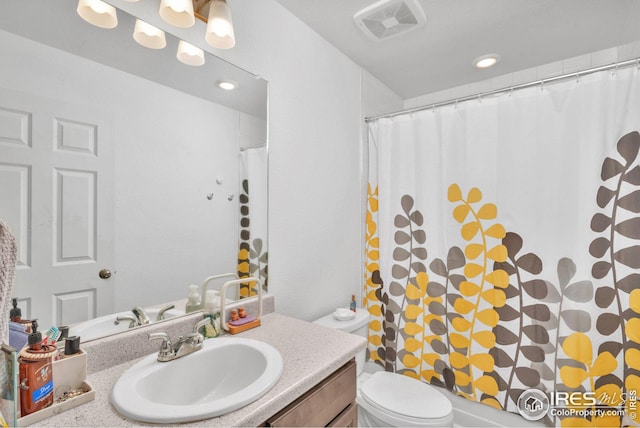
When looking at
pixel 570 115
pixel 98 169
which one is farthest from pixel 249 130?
pixel 570 115

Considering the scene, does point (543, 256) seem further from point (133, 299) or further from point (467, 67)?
point (133, 299)

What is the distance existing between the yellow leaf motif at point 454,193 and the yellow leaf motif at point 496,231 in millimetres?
240

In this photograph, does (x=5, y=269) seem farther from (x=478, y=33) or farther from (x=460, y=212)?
(x=478, y=33)

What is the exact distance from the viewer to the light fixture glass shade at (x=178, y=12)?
1.03m

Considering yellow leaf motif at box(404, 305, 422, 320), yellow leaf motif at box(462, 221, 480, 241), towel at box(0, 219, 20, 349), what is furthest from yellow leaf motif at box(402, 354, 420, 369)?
towel at box(0, 219, 20, 349)

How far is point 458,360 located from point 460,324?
0.70ft

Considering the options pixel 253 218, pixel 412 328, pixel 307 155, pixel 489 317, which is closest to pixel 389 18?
pixel 307 155

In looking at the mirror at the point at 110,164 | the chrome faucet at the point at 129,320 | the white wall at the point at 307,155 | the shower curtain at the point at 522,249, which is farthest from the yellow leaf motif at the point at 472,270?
the chrome faucet at the point at 129,320

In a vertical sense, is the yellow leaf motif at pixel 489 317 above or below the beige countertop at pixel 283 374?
below

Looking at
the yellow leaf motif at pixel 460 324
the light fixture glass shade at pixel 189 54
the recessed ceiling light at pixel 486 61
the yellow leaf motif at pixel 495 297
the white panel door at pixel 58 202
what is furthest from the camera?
the recessed ceiling light at pixel 486 61

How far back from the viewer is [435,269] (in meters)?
1.83

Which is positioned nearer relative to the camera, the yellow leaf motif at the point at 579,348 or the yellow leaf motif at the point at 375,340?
the yellow leaf motif at the point at 579,348

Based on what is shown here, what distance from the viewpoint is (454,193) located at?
178cm

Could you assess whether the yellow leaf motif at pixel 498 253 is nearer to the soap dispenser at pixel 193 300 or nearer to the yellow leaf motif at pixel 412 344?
the yellow leaf motif at pixel 412 344
